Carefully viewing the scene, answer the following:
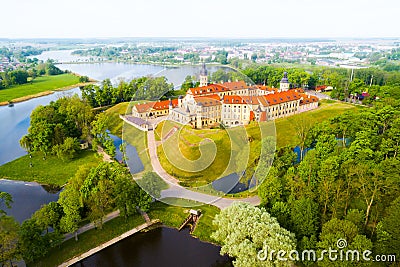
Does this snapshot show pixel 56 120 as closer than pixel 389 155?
No

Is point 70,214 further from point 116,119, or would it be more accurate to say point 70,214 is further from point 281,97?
point 281,97

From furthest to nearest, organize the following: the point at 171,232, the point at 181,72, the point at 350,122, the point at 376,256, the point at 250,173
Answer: the point at 350,122 → the point at 250,173 → the point at 171,232 → the point at 181,72 → the point at 376,256

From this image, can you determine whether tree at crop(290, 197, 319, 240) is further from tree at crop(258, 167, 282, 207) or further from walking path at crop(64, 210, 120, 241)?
walking path at crop(64, 210, 120, 241)

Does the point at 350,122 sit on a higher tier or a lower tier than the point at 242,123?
lower

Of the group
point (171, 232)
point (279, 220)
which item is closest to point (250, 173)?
point (279, 220)

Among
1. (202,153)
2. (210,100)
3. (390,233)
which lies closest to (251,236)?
(202,153)

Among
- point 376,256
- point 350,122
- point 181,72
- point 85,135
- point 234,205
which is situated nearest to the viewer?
point 376,256

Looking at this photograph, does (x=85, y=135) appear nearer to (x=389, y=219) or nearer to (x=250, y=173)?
(x=250, y=173)

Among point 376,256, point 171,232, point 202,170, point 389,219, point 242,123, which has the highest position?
point 242,123
